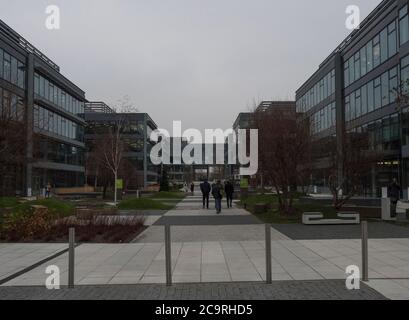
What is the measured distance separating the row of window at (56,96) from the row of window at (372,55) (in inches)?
1423

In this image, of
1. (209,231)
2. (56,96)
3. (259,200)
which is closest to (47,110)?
(56,96)

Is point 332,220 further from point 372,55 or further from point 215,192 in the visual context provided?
point 372,55

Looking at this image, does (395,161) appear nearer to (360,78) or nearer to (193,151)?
(360,78)

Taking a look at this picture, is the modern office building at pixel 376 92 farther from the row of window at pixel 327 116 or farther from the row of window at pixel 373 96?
the row of window at pixel 327 116

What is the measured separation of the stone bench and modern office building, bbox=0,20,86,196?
27.6 m

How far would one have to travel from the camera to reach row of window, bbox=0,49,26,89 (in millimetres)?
47812

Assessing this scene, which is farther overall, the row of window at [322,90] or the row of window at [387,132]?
the row of window at [322,90]

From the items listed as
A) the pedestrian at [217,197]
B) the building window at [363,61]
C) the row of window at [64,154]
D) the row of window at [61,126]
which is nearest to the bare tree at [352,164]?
the pedestrian at [217,197]

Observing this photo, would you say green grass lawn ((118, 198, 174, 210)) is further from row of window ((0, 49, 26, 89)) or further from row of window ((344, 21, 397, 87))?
row of window ((344, 21, 397, 87))

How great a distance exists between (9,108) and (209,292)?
1573cm

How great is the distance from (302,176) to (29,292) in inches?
676

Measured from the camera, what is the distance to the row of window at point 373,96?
1514 inches

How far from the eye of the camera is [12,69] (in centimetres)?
5106
